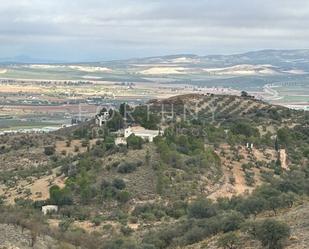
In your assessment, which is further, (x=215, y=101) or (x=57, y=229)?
(x=215, y=101)

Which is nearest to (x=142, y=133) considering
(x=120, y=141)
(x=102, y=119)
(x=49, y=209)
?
(x=120, y=141)

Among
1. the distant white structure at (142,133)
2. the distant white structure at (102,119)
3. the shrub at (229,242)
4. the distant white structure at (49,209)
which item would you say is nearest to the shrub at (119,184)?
the distant white structure at (49,209)

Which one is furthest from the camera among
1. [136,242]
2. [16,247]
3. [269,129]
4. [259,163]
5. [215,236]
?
[269,129]

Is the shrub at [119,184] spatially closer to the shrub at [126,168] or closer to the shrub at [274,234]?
the shrub at [126,168]

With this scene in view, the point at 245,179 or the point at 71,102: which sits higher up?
the point at 245,179

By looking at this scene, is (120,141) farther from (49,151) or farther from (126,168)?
(126,168)

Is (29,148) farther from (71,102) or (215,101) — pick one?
(71,102)

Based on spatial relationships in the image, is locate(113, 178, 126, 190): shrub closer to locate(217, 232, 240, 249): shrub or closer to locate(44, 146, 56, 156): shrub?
locate(217, 232, 240, 249): shrub

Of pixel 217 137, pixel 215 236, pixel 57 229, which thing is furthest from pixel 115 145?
pixel 215 236
